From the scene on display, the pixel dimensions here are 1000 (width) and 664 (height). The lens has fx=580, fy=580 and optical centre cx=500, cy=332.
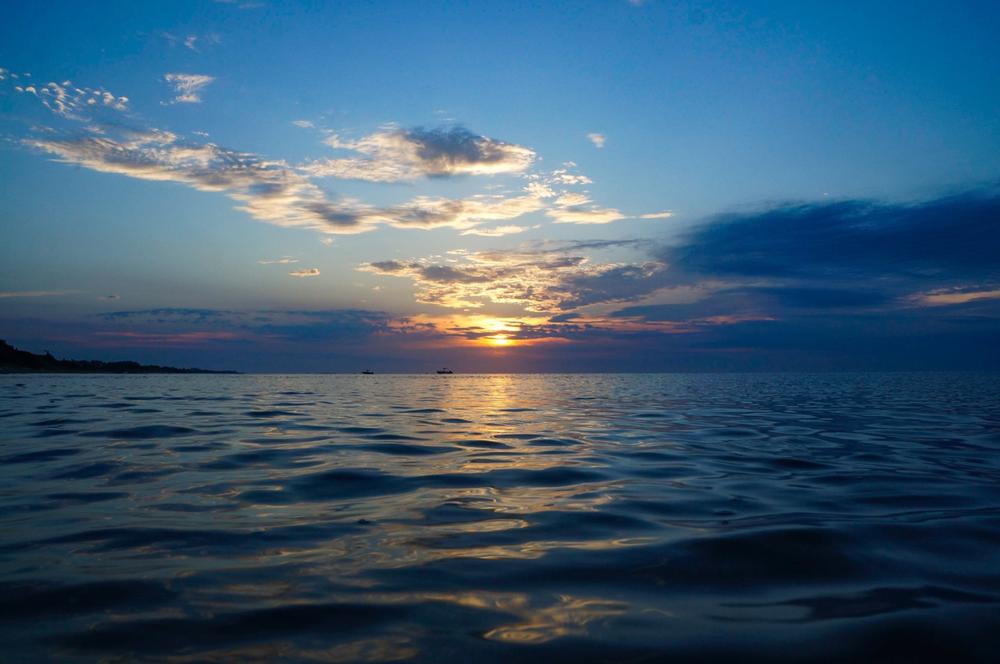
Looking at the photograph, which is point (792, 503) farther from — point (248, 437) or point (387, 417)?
point (387, 417)

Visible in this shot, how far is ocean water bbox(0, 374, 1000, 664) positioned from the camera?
3.54 metres

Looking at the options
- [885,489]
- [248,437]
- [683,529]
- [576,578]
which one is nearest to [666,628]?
[576,578]

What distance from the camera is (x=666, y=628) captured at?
3.77 metres

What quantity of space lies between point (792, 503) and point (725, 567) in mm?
2993

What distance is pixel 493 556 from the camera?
5.22 meters

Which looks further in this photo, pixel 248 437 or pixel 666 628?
pixel 248 437

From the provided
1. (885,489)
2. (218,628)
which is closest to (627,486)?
(885,489)

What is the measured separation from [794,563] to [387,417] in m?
17.4

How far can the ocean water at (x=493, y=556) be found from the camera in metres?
3.54

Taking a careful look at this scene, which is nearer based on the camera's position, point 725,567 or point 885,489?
point 725,567

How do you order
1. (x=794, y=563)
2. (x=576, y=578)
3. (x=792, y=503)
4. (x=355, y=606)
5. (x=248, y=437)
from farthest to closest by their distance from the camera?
(x=248, y=437) < (x=792, y=503) < (x=794, y=563) < (x=576, y=578) < (x=355, y=606)

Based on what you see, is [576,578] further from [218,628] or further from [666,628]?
[218,628]

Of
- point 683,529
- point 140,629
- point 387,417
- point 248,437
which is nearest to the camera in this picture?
point 140,629

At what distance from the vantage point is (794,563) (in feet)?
16.5
